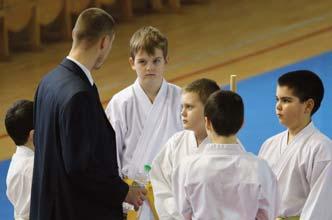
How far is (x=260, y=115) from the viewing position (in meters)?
9.88

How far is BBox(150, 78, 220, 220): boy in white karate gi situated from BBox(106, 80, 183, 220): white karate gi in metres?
0.50

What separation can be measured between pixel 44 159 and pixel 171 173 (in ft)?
3.19

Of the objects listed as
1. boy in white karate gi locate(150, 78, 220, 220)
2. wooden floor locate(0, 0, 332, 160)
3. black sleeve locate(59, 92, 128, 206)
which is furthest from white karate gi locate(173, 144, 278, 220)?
wooden floor locate(0, 0, 332, 160)

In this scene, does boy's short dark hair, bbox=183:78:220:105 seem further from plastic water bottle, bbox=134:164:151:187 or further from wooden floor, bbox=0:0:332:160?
wooden floor, bbox=0:0:332:160

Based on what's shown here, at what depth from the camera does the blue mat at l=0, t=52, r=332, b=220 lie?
29.8 feet

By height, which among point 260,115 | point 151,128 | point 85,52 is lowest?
point 260,115

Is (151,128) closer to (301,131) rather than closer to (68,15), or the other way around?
(301,131)

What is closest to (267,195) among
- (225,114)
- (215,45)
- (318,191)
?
(225,114)

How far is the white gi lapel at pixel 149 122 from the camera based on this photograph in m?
6.14

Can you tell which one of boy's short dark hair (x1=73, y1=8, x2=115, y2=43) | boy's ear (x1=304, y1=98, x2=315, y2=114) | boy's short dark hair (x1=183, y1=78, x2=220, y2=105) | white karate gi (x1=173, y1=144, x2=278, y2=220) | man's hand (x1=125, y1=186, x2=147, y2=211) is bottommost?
man's hand (x1=125, y1=186, x2=147, y2=211)

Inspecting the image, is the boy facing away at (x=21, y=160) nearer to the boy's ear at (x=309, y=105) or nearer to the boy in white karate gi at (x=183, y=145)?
the boy in white karate gi at (x=183, y=145)

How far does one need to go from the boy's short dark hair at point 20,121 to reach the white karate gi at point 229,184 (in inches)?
50.1

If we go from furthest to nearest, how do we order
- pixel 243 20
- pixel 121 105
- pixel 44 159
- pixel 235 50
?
pixel 243 20
pixel 235 50
pixel 121 105
pixel 44 159

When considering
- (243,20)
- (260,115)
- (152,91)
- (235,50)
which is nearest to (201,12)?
(243,20)
